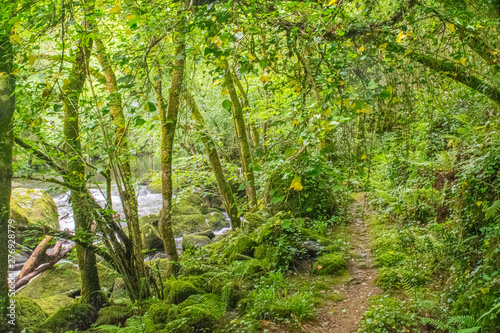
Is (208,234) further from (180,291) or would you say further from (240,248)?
(180,291)

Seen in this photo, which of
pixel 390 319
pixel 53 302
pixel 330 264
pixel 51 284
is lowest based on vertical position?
pixel 53 302

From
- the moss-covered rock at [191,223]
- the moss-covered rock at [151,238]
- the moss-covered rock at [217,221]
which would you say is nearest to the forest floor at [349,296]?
the moss-covered rock at [151,238]

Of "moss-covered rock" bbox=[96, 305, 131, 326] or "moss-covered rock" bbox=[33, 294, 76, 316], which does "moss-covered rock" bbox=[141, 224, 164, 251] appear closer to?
"moss-covered rock" bbox=[33, 294, 76, 316]

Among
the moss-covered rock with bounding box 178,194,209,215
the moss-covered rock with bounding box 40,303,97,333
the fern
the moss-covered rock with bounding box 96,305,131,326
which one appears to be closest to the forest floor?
the fern

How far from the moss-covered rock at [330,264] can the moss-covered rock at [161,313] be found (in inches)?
107

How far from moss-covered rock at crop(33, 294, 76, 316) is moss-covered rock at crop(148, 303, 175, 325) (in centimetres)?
330

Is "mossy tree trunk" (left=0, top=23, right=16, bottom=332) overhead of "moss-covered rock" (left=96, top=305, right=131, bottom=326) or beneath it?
overhead

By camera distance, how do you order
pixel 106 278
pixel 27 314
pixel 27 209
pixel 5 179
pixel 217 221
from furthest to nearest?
pixel 217 221
pixel 27 209
pixel 106 278
pixel 27 314
pixel 5 179

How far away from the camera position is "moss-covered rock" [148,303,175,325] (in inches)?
196

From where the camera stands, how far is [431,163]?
6.49 meters

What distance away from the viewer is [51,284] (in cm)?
868

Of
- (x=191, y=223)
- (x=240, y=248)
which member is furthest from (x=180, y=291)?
(x=191, y=223)

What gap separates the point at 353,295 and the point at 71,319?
4.79 metres

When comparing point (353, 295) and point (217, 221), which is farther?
point (217, 221)
